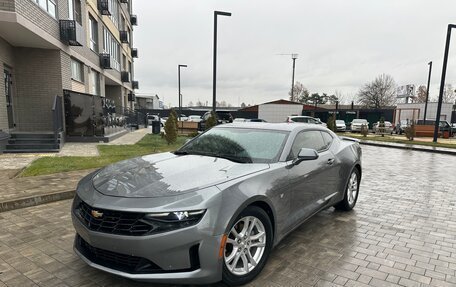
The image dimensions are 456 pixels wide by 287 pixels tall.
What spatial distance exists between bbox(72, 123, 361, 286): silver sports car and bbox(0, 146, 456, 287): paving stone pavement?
1.19ft

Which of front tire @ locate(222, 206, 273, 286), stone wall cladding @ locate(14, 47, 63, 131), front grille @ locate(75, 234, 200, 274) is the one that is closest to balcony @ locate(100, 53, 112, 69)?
stone wall cladding @ locate(14, 47, 63, 131)

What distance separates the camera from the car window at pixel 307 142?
3.94 metres

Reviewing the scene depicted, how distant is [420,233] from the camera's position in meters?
4.42

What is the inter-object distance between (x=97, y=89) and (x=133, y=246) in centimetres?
1998

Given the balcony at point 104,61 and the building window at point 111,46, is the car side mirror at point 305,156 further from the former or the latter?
the building window at point 111,46

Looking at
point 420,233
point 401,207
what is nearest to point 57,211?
point 420,233

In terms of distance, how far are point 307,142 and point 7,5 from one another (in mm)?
10093

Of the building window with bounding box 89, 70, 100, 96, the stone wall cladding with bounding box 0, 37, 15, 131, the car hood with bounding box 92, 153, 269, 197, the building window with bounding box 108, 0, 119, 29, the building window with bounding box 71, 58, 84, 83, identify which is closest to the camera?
the car hood with bounding box 92, 153, 269, 197

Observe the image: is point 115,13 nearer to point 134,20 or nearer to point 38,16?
point 134,20

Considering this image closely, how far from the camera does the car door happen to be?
3.67 meters

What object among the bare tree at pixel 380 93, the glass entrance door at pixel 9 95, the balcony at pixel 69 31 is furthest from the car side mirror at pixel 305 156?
the bare tree at pixel 380 93

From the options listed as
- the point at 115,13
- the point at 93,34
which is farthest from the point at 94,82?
the point at 115,13

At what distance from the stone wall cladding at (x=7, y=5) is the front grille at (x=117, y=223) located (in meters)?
9.72

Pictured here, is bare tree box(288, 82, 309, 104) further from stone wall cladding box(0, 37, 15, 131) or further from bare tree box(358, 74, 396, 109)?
stone wall cladding box(0, 37, 15, 131)
